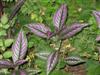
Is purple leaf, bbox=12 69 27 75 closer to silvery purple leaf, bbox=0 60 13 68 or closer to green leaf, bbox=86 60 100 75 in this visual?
silvery purple leaf, bbox=0 60 13 68

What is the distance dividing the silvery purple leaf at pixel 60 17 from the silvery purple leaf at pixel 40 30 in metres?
0.10

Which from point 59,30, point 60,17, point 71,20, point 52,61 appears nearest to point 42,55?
point 52,61

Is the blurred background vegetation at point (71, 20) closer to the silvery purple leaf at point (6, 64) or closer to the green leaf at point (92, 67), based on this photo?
the green leaf at point (92, 67)

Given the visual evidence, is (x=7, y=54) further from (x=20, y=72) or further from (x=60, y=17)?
(x=60, y=17)

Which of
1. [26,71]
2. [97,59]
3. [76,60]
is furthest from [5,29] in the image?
[97,59]

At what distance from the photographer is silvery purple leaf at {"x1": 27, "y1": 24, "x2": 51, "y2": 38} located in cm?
277

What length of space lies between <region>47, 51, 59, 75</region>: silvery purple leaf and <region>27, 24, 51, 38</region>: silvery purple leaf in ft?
0.61

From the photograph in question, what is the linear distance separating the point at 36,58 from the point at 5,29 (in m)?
0.41

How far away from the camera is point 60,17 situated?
2.80 metres

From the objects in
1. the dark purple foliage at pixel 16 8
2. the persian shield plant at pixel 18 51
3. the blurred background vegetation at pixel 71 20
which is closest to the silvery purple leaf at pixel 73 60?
the blurred background vegetation at pixel 71 20

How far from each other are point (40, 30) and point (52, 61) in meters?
0.33

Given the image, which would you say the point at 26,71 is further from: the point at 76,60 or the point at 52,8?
the point at 52,8

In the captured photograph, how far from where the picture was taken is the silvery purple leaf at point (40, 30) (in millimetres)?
2770

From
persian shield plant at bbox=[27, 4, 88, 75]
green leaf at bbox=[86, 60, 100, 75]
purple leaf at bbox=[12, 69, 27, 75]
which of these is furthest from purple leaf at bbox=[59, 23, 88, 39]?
purple leaf at bbox=[12, 69, 27, 75]
